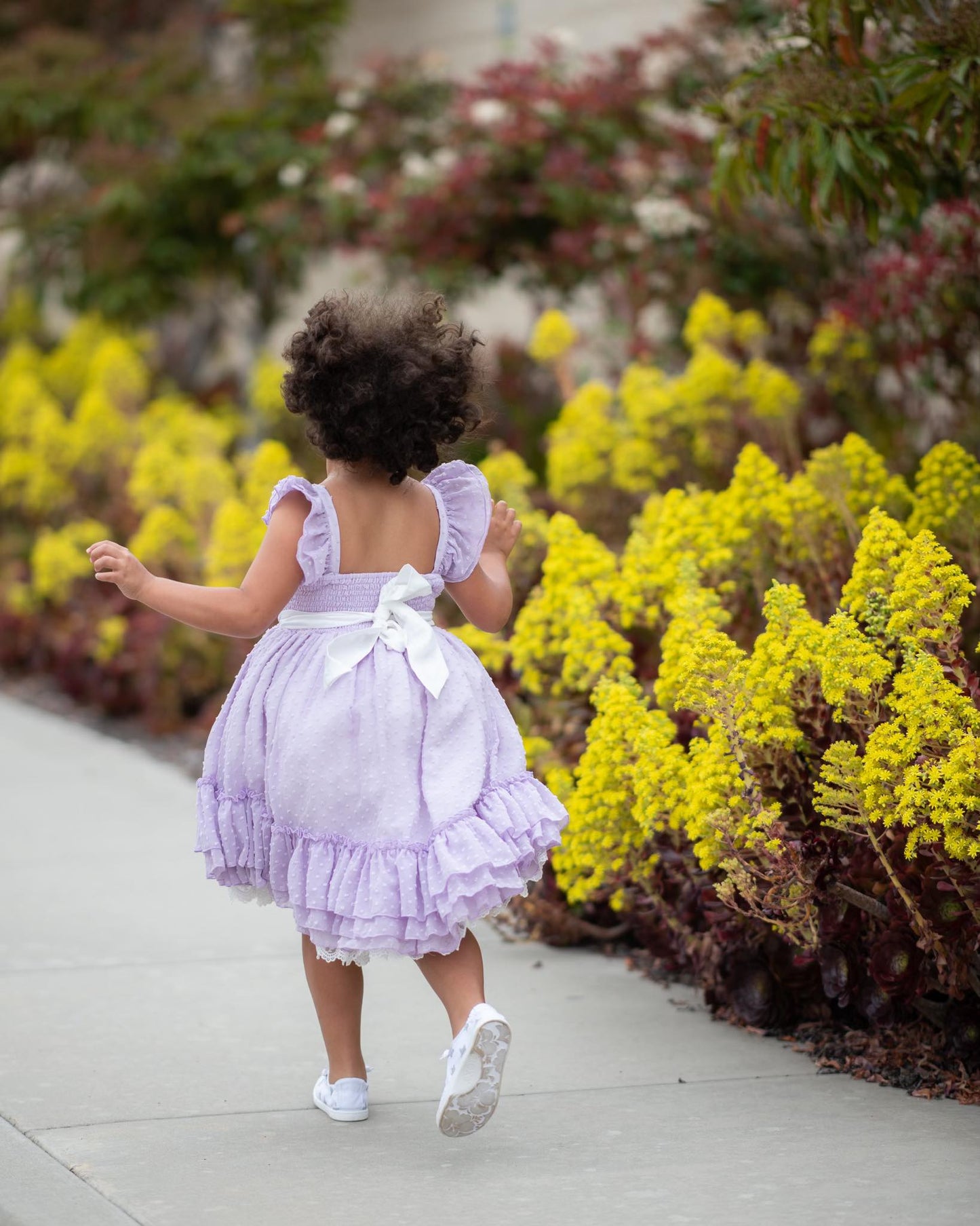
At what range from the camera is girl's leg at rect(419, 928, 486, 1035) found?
3068 mm

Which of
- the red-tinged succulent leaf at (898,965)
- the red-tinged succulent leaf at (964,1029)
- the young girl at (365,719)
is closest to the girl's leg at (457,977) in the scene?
the young girl at (365,719)

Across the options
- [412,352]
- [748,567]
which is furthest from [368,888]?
[748,567]

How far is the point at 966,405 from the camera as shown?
645 cm

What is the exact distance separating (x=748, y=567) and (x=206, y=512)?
3.50 m

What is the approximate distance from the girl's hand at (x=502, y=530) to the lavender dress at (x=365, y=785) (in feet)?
0.83

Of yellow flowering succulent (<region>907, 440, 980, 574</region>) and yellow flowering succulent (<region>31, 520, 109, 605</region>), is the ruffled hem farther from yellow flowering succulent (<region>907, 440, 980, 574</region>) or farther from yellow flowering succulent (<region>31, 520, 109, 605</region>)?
yellow flowering succulent (<region>31, 520, 109, 605</region>)

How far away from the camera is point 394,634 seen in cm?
317

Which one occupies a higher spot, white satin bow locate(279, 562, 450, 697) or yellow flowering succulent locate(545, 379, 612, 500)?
white satin bow locate(279, 562, 450, 697)

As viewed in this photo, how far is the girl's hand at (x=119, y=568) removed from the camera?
3.06 m

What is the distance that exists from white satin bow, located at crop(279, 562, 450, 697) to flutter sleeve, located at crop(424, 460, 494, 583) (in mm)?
113

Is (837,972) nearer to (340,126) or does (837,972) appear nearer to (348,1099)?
(348,1099)

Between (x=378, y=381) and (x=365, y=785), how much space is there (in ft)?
2.33

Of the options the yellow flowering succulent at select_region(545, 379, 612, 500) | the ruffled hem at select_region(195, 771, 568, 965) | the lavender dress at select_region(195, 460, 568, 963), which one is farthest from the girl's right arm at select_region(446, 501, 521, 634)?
the yellow flowering succulent at select_region(545, 379, 612, 500)

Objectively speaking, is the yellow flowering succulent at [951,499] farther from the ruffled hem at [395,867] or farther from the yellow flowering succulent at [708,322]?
the yellow flowering succulent at [708,322]
